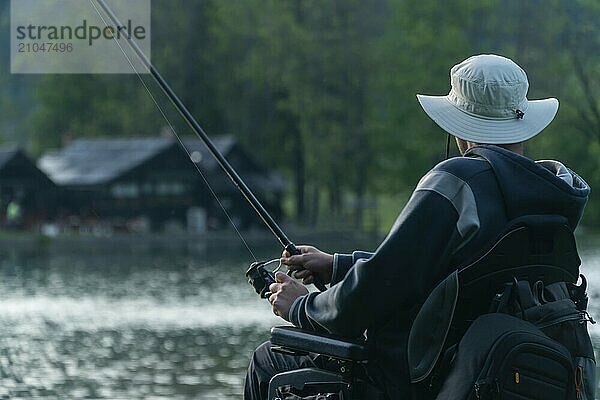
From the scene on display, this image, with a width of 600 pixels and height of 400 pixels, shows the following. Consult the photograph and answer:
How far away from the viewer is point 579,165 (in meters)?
15.5

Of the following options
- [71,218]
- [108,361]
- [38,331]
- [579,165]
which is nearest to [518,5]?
[579,165]

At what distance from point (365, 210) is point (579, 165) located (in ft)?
110

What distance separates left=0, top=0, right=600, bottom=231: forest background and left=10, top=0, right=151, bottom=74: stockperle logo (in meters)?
0.97

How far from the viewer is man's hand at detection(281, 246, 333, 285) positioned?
10.8ft

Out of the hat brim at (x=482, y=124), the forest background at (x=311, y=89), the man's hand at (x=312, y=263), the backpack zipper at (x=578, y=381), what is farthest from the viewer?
the forest background at (x=311, y=89)

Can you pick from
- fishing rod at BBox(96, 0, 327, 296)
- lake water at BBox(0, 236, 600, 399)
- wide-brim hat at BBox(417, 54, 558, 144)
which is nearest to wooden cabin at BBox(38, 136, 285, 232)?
lake water at BBox(0, 236, 600, 399)

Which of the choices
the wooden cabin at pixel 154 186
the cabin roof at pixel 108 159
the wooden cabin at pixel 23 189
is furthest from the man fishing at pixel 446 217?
the wooden cabin at pixel 23 189

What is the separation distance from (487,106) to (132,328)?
11.5 m

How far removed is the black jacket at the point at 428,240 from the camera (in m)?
2.68

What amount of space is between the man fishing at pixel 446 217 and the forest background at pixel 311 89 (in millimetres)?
28181

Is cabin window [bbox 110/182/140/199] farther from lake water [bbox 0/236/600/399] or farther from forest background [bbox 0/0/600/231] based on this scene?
lake water [bbox 0/236/600/399]

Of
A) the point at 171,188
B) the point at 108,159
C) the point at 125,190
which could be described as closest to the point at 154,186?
the point at 171,188

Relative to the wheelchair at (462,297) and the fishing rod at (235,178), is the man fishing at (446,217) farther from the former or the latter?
the fishing rod at (235,178)

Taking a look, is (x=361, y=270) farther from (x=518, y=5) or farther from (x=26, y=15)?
(x=26, y=15)
